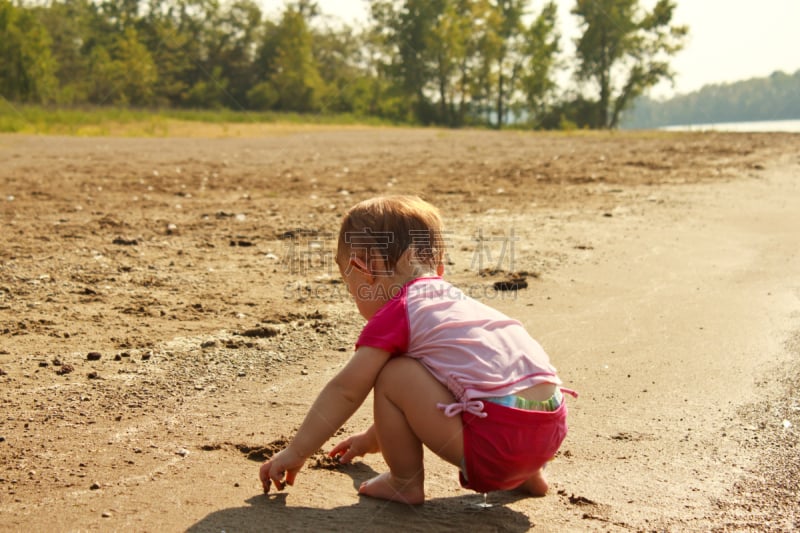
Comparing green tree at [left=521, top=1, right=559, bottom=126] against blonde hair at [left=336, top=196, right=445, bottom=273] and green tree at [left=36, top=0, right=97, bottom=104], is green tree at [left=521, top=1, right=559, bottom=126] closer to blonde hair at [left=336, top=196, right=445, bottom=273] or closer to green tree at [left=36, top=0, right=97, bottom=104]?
green tree at [left=36, top=0, right=97, bottom=104]

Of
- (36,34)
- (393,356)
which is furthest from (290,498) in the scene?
(36,34)

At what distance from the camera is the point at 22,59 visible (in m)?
29.6

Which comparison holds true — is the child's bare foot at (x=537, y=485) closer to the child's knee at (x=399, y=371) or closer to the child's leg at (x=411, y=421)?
the child's leg at (x=411, y=421)

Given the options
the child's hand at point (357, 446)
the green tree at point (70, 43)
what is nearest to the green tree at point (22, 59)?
the green tree at point (70, 43)

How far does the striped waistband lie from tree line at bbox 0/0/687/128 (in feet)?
120

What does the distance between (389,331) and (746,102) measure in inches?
897

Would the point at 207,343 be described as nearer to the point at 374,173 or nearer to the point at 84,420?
the point at 84,420

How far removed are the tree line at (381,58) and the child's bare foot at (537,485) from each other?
119 ft

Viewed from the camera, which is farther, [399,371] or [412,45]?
[412,45]

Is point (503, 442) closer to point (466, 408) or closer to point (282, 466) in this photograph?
point (466, 408)

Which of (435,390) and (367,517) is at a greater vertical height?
(435,390)

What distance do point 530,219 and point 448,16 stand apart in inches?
1454

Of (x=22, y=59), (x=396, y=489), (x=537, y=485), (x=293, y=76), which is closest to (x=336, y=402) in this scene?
(x=396, y=489)

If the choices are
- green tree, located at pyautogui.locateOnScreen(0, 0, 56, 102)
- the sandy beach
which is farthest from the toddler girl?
Answer: green tree, located at pyautogui.locateOnScreen(0, 0, 56, 102)
